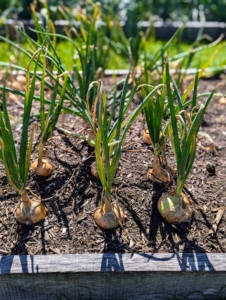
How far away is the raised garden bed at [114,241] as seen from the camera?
175cm

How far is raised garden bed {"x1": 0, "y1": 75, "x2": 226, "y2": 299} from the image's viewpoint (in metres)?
1.75

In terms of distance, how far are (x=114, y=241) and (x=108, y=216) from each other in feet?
0.35

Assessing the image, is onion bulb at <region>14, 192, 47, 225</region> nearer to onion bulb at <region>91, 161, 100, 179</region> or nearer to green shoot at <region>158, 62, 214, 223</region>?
onion bulb at <region>91, 161, 100, 179</region>

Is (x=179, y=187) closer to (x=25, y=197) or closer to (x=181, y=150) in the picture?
(x=181, y=150)

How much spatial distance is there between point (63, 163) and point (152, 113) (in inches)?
21.5

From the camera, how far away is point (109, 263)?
5.74ft

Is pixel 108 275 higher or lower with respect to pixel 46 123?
lower

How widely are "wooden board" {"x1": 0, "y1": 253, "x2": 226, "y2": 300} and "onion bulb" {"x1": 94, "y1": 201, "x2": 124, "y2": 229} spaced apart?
0.16 metres

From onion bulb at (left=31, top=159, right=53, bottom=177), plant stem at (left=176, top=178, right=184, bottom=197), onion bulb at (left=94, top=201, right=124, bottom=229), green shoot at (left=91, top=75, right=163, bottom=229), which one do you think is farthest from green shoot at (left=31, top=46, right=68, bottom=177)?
plant stem at (left=176, top=178, right=184, bottom=197)

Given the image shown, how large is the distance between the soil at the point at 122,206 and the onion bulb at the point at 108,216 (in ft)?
0.10

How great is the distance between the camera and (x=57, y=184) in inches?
82.1

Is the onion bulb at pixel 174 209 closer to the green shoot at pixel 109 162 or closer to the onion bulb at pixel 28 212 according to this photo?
the green shoot at pixel 109 162

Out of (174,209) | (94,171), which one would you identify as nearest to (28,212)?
(94,171)

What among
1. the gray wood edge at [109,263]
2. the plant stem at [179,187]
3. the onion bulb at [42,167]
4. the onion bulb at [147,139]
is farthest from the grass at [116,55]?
the gray wood edge at [109,263]
